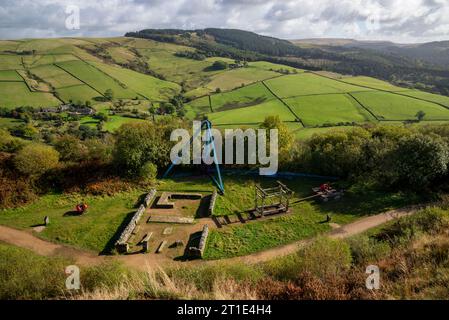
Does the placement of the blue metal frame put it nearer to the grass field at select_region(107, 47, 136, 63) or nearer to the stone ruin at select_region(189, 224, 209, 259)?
the stone ruin at select_region(189, 224, 209, 259)

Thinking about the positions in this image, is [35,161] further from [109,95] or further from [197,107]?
[109,95]

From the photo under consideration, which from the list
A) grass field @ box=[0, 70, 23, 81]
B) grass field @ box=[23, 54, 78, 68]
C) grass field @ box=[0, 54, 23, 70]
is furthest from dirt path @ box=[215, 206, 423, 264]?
grass field @ box=[23, 54, 78, 68]

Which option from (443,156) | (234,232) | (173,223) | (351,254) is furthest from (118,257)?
(443,156)

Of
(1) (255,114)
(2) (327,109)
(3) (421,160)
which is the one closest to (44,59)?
(1) (255,114)

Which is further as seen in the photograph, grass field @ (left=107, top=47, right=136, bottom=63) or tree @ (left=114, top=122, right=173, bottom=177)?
grass field @ (left=107, top=47, right=136, bottom=63)

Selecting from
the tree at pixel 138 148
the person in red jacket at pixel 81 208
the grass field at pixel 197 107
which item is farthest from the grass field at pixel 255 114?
the person in red jacket at pixel 81 208
